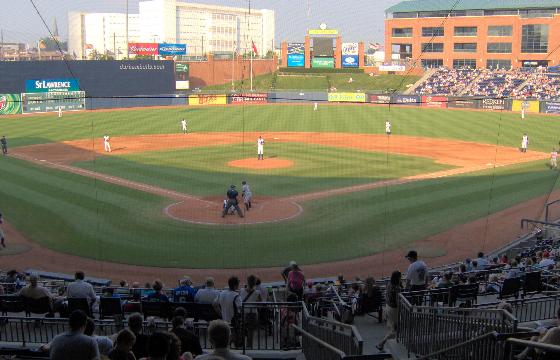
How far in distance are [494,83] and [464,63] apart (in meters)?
14.1

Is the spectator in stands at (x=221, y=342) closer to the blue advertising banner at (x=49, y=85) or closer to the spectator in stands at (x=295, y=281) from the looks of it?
the spectator in stands at (x=295, y=281)

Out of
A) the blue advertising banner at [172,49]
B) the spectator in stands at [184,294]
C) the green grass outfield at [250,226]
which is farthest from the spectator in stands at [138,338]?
the blue advertising banner at [172,49]

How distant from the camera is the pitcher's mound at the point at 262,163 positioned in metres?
32.5

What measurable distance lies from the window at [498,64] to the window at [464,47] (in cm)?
272

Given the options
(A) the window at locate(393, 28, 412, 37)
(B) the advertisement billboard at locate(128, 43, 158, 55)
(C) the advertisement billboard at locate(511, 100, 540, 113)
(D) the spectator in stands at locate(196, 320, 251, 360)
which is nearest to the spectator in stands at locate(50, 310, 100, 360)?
(D) the spectator in stands at locate(196, 320, 251, 360)

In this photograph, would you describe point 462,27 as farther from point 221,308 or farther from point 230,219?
point 221,308

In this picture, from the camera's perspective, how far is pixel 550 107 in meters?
55.4

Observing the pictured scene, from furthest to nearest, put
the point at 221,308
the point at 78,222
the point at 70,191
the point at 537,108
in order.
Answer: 1. the point at 537,108
2. the point at 70,191
3. the point at 78,222
4. the point at 221,308

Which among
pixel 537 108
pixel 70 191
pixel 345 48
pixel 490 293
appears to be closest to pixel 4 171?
pixel 70 191

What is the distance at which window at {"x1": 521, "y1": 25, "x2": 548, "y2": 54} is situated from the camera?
2945 inches

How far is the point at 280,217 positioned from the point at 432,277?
29.4 ft

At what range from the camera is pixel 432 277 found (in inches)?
552

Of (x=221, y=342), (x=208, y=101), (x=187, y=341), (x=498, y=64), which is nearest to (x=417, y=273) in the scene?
(x=187, y=341)

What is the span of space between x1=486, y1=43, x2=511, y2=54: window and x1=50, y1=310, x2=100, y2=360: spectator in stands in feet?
262
